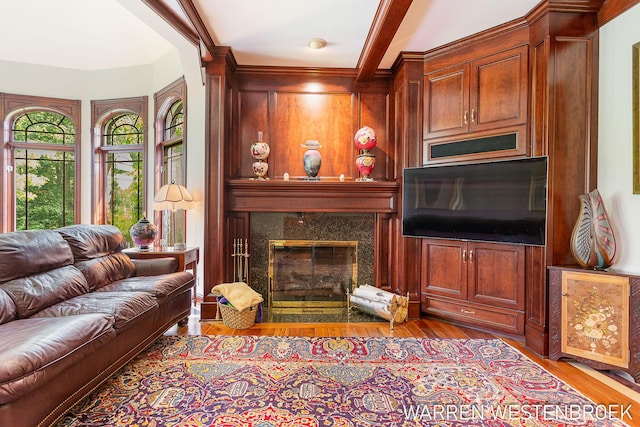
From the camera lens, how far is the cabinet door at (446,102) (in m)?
3.18

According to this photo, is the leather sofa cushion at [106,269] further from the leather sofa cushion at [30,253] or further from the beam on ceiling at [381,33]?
the beam on ceiling at [381,33]

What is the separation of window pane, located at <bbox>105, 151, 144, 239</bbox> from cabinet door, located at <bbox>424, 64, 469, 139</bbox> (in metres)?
3.99

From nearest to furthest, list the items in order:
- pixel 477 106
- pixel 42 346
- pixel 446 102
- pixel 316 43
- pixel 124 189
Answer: pixel 42 346
pixel 477 106
pixel 316 43
pixel 446 102
pixel 124 189

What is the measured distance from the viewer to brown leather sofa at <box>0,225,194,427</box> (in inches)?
57.9

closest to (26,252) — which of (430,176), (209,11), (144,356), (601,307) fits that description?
(144,356)

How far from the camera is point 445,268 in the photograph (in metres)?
3.34

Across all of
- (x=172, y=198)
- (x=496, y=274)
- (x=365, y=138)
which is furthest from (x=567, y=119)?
(x=172, y=198)

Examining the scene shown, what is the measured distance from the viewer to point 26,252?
7.29ft

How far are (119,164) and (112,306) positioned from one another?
11.6ft

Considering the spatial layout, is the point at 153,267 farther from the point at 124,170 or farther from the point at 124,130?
the point at 124,130

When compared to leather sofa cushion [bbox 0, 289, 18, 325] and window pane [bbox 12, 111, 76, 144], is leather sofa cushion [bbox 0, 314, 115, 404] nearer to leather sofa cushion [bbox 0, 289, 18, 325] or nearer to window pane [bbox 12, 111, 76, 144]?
leather sofa cushion [bbox 0, 289, 18, 325]

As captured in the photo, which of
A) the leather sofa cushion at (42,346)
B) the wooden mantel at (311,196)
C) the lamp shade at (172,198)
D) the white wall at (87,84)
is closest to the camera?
the leather sofa cushion at (42,346)

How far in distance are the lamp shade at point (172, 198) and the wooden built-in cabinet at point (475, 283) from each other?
2.63 m

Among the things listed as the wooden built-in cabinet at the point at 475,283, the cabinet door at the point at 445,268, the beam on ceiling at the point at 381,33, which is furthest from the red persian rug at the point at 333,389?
the beam on ceiling at the point at 381,33
